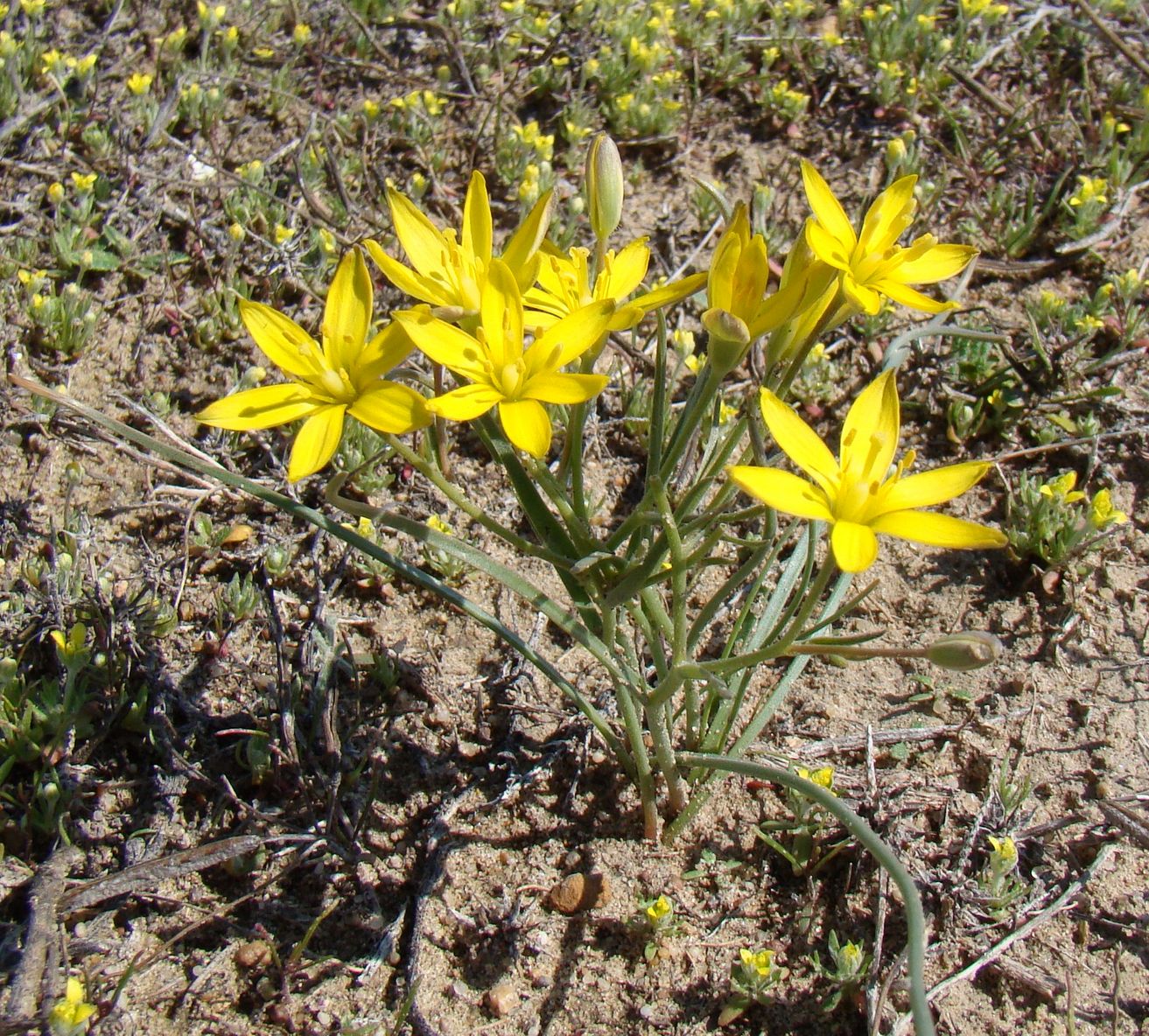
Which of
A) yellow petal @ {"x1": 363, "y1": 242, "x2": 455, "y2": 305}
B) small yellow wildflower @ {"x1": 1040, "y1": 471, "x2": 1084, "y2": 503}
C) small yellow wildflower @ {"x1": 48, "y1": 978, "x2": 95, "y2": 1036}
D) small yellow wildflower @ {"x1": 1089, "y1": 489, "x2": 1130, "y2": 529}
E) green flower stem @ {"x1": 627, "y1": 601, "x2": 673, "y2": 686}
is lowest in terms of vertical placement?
small yellow wildflower @ {"x1": 48, "y1": 978, "x2": 95, "y2": 1036}

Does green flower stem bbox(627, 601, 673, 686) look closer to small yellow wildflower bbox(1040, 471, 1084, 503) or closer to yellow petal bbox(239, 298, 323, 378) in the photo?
yellow petal bbox(239, 298, 323, 378)

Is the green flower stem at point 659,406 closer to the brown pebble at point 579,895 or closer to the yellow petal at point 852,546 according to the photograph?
the yellow petal at point 852,546

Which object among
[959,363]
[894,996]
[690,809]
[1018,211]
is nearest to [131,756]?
[690,809]

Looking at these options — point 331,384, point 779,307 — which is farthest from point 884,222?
point 331,384

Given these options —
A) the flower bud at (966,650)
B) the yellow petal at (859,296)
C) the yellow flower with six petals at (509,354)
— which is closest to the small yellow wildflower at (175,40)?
the yellow flower with six petals at (509,354)

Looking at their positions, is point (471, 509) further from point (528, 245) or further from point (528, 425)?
point (528, 245)

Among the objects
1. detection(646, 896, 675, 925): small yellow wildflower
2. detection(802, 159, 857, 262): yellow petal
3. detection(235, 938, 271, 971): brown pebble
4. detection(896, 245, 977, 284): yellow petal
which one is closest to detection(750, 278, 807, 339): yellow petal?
detection(802, 159, 857, 262): yellow petal

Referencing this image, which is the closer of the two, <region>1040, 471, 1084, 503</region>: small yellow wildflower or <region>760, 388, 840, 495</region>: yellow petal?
<region>760, 388, 840, 495</region>: yellow petal
